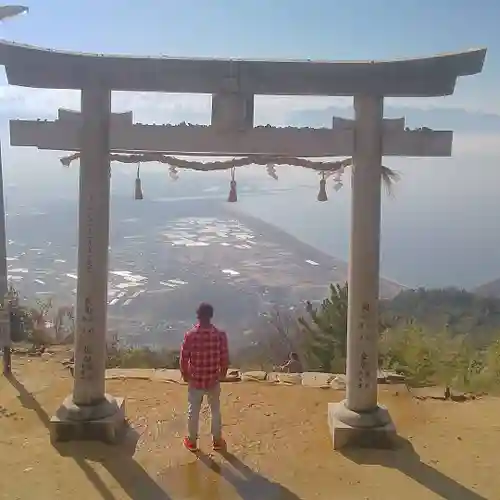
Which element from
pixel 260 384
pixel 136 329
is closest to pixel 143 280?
pixel 136 329

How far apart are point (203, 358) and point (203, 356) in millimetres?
19

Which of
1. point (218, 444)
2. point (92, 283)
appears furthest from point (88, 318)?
point (218, 444)

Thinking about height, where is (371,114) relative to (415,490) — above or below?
above

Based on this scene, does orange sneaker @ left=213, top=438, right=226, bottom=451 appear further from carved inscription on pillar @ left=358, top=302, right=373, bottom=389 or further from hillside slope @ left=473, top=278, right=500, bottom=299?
hillside slope @ left=473, top=278, right=500, bottom=299

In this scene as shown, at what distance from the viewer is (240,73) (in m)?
5.37

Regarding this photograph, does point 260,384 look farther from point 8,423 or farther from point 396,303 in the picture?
point 396,303

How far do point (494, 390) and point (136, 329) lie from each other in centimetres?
900

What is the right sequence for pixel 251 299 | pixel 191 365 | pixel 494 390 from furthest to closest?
1. pixel 251 299
2. pixel 494 390
3. pixel 191 365

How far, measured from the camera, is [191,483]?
480 centimetres

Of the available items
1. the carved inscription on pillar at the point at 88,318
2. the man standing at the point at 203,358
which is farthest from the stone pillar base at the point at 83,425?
the man standing at the point at 203,358

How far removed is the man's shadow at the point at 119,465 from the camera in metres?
4.67

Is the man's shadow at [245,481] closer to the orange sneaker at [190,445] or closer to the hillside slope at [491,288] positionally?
the orange sneaker at [190,445]

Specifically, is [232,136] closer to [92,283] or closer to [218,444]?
[92,283]

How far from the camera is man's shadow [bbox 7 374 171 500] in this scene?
467cm
